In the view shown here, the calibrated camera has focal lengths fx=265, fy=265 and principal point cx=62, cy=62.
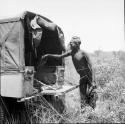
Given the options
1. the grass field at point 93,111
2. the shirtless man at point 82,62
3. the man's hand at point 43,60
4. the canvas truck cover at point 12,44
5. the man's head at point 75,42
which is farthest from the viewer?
the man's hand at point 43,60

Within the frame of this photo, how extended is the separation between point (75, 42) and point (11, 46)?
164 centimetres

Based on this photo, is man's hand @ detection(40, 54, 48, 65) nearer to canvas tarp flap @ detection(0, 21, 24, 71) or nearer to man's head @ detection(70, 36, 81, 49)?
man's head @ detection(70, 36, 81, 49)

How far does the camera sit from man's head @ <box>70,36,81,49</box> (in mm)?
6520

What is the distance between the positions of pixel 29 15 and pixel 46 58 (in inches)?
57.0

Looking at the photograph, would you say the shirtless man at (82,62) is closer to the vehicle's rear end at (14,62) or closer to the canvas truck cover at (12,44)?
the vehicle's rear end at (14,62)

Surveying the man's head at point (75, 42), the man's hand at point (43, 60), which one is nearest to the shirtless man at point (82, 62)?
the man's head at point (75, 42)

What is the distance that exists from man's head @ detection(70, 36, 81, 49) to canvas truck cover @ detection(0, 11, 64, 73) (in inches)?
50.7

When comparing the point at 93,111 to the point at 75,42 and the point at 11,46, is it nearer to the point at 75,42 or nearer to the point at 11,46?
the point at 75,42

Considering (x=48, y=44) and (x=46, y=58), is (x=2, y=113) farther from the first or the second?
(x=48, y=44)

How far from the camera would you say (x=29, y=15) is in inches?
247

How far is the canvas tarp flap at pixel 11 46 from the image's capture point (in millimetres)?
5668

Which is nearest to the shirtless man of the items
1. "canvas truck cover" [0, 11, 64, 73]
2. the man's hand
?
the man's hand

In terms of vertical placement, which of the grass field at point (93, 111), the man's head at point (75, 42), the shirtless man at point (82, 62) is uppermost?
the man's head at point (75, 42)

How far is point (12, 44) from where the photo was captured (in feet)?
Answer: 19.1
